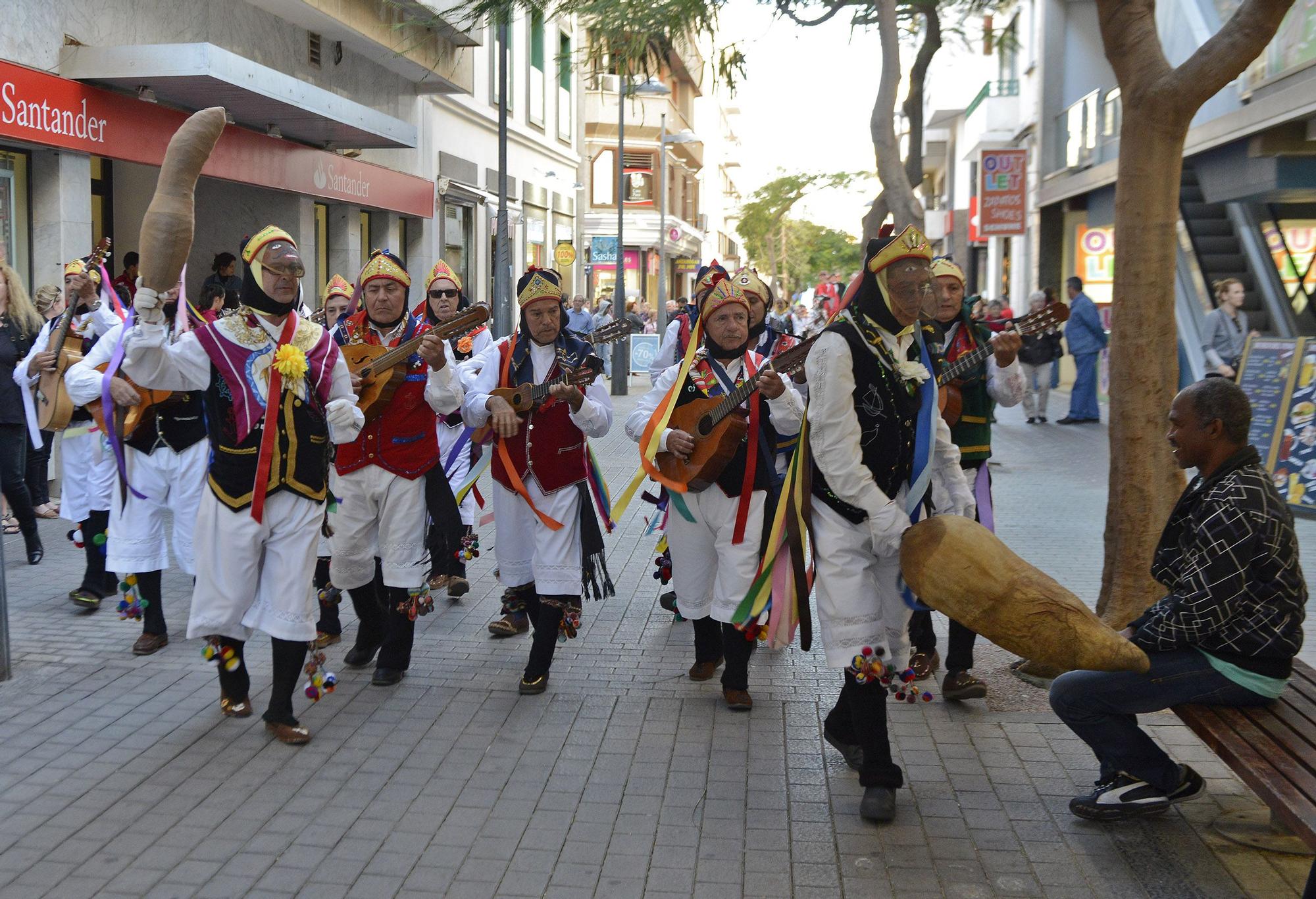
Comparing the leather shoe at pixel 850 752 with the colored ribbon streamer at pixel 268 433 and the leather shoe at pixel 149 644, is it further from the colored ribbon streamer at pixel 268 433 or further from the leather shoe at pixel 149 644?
the leather shoe at pixel 149 644

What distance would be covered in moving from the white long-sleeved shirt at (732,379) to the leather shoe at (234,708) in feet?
6.98

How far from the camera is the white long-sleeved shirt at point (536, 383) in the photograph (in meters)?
6.34

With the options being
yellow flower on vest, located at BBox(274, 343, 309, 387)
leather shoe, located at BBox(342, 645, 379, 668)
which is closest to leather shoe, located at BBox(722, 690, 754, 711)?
leather shoe, located at BBox(342, 645, 379, 668)

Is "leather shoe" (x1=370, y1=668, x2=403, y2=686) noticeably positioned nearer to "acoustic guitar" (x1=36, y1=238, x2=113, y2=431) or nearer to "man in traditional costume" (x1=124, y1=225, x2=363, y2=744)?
"man in traditional costume" (x1=124, y1=225, x2=363, y2=744)

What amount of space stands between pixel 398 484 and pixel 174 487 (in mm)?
1473

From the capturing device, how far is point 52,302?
9.95 m

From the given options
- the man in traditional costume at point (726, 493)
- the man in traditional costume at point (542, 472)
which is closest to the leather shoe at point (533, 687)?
the man in traditional costume at point (542, 472)

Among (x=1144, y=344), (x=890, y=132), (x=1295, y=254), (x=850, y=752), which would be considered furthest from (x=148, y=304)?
(x=1295, y=254)

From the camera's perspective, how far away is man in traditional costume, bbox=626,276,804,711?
5.99 metres

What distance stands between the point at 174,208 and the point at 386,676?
2.50 meters

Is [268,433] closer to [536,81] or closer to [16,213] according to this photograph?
[16,213]

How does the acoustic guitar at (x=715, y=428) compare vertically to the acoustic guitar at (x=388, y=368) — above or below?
below

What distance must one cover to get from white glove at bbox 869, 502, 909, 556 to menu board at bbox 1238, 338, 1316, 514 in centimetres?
688

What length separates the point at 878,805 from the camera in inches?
184
